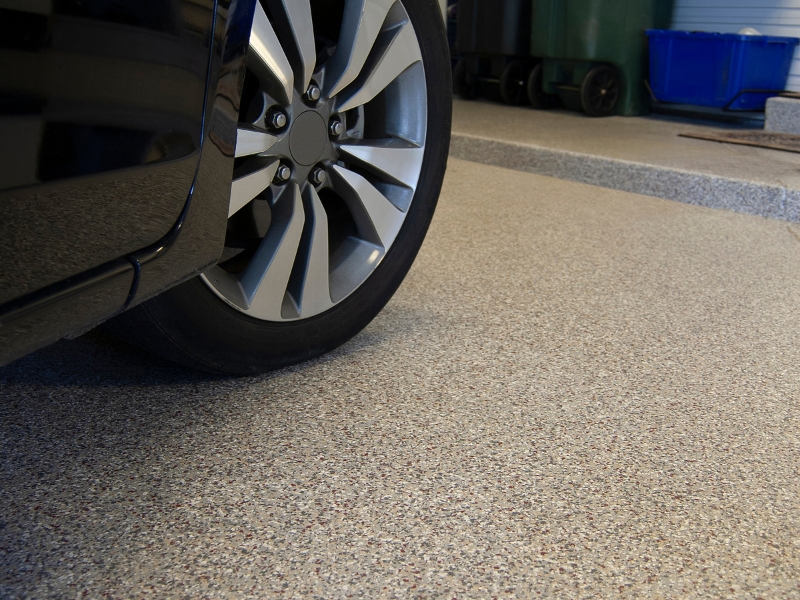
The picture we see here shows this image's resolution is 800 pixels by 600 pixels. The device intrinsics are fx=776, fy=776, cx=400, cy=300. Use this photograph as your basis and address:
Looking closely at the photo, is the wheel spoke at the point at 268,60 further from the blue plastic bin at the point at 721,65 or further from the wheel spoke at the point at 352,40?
the blue plastic bin at the point at 721,65

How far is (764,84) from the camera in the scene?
405 cm

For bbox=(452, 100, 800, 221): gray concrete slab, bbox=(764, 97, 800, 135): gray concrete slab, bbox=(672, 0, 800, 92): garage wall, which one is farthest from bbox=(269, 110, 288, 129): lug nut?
bbox=(672, 0, 800, 92): garage wall

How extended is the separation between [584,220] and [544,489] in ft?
5.34

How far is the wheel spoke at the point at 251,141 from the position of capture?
1.08m

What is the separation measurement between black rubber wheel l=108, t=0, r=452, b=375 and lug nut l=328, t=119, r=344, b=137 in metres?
0.08

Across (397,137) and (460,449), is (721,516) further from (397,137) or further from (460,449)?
(397,137)

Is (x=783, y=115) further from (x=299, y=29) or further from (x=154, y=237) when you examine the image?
(x=154, y=237)

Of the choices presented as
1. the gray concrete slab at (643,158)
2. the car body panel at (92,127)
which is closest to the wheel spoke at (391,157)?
the car body panel at (92,127)

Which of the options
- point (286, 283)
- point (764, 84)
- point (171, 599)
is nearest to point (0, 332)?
point (171, 599)

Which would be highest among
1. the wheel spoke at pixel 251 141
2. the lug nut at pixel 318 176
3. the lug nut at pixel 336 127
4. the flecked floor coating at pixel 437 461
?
the lug nut at pixel 336 127

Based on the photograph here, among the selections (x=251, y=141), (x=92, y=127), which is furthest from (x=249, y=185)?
(x=92, y=127)

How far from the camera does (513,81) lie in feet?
16.9

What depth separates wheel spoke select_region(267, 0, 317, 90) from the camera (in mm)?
1078

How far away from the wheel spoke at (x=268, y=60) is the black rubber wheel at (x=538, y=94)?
4075mm
